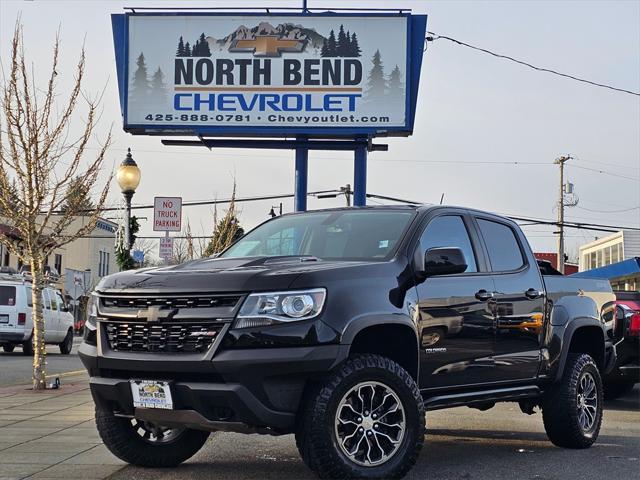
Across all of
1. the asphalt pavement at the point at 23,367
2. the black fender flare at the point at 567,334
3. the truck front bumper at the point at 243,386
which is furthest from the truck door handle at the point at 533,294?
the asphalt pavement at the point at 23,367

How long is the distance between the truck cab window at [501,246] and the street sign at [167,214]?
9.90 m

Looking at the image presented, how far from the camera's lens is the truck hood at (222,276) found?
227 inches

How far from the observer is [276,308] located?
5707 mm

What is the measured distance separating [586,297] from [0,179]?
7.75 meters

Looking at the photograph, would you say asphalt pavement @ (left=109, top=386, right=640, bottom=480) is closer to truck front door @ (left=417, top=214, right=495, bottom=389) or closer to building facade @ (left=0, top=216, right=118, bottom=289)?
truck front door @ (left=417, top=214, right=495, bottom=389)

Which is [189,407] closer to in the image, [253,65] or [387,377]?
[387,377]

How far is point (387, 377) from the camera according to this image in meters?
5.98

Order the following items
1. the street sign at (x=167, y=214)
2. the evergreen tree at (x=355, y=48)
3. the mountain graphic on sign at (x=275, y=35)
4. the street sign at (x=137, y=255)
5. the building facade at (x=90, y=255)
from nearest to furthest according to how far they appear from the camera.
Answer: the street sign at (x=167, y=214) → the street sign at (x=137, y=255) → the evergreen tree at (x=355, y=48) → the mountain graphic on sign at (x=275, y=35) → the building facade at (x=90, y=255)

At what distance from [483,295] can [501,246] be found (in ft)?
2.91

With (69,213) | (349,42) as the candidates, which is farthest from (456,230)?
(349,42)

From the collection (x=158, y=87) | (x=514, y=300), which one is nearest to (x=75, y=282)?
(x=158, y=87)

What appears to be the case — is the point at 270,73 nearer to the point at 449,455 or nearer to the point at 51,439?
the point at 51,439

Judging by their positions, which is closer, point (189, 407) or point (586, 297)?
point (189, 407)

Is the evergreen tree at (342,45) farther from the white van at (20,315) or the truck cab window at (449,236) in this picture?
the truck cab window at (449,236)
